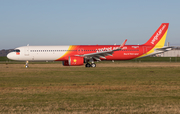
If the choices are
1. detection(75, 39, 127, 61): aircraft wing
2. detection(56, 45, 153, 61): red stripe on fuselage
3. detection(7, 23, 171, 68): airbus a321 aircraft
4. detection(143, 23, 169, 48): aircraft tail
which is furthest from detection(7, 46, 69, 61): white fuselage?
detection(143, 23, 169, 48): aircraft tail

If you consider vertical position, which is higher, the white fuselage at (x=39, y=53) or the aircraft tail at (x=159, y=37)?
the aircraft tail at (x=159, y=37)

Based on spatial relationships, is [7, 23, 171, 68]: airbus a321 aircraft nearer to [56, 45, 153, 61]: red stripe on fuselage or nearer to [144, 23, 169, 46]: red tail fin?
[56, 45, 153, 61]: red stripe on fuselage

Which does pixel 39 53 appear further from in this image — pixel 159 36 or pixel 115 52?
pixel 159 36

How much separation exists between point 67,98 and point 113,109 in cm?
281

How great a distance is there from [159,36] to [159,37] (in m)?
0.18

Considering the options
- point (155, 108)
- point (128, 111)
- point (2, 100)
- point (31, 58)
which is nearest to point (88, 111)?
point (128, 111)

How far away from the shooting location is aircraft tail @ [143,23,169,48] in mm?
37312

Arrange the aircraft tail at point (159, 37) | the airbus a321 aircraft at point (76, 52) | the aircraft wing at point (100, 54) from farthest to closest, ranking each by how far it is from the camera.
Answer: the aircraft tail at point (159, 37)
the airbus a321 aircraft at point (76, 52)
the aircraft wing at point (100, 54)

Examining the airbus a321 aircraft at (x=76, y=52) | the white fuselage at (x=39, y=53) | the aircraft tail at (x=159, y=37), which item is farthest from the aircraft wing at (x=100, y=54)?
the aircraft tail at (x=159, y=37)

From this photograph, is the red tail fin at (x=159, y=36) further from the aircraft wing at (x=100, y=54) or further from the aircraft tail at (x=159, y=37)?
the aircraft wing at (x=100, y=54)

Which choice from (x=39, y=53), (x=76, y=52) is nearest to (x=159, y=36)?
(x=76, y=52)

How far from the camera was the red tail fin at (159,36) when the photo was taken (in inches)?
1470

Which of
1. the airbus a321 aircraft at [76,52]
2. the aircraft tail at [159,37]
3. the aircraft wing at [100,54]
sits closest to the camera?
the aircraft wing at [100,54]

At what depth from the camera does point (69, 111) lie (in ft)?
25.7
